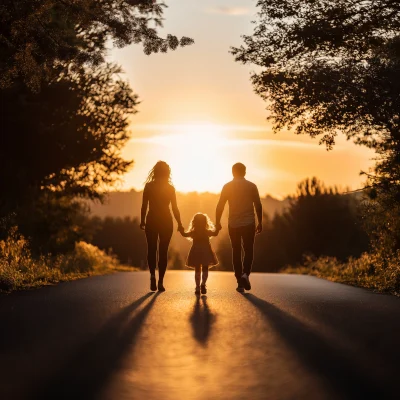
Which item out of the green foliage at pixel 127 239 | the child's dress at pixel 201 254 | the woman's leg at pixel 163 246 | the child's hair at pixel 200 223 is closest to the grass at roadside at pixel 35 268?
the woman's leg at pixel 163 246

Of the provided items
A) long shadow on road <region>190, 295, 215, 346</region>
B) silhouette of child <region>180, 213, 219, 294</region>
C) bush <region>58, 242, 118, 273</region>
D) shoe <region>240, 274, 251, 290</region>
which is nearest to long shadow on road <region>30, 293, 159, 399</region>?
Result: long shadow on road <region>190, 295, 215, 346</region>

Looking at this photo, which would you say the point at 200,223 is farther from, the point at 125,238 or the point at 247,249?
the point at 125,238

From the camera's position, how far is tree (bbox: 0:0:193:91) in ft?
43.0

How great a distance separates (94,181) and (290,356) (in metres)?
23.4

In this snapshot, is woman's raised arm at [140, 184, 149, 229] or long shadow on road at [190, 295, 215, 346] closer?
long shadow on road at [190, 295, 215, 346]

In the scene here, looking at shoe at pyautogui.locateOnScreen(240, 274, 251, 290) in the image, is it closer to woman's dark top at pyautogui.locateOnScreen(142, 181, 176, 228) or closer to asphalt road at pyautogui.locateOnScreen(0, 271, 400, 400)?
asphalt road at pyautogui.locateOnScreen(0, 271, 400, 400)

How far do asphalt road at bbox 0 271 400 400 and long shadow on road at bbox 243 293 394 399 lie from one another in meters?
0.01

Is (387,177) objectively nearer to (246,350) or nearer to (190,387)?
(246,350)

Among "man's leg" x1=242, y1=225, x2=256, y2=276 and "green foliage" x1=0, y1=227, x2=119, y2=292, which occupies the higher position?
"man's leg" x1=242, y1=225, x2=256, y2=276

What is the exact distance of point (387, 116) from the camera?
1684 cm

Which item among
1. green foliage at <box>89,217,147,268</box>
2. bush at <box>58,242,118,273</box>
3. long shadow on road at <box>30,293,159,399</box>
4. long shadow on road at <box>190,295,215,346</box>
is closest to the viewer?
long shadow on road at <box>30,293,159,399</box>

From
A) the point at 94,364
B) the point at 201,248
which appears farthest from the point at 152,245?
the point at 94,364

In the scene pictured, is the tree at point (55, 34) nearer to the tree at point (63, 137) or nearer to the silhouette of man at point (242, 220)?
the silhouette of man at point (242, 220)

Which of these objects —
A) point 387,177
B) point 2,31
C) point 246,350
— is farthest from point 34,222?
point 246,350
